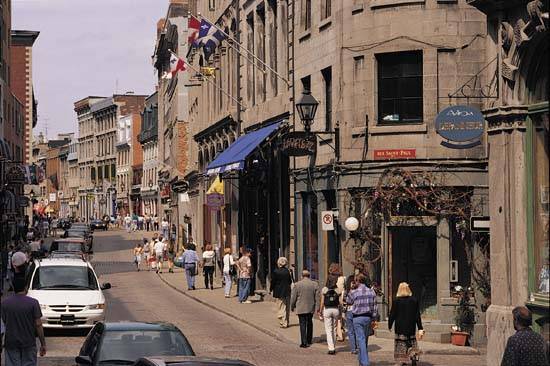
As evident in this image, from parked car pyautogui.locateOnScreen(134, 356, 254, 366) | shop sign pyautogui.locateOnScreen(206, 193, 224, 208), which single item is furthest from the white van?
shop sign pyautogui.locateOnScreen(206, 193, 224, 208)

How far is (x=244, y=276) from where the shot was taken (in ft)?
127

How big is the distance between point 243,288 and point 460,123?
1677 centimetres

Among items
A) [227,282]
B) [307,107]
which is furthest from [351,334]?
[227,282]

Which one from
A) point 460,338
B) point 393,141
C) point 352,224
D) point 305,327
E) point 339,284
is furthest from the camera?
point 352,224

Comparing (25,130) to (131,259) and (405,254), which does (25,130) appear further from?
(405,254)

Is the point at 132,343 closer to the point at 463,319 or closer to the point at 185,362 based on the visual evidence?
the point at 185,362

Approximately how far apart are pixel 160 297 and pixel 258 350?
1762 centimetres

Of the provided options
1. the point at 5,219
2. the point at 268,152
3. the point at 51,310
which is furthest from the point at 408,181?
the point at 5,219

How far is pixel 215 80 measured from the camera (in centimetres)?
5300

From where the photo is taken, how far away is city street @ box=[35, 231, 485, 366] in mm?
23734

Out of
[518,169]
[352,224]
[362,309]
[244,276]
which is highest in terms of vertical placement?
[518,169]

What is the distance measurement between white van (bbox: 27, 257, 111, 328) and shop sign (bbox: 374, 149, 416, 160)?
7.38 metres

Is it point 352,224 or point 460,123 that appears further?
point 352,224

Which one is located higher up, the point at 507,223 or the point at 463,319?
the point at 507,223
